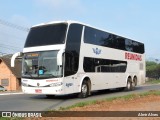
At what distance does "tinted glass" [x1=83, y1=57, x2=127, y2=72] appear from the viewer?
67.4 ft

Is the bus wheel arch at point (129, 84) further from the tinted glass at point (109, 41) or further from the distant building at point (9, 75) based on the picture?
the distant building at point (9, 75)

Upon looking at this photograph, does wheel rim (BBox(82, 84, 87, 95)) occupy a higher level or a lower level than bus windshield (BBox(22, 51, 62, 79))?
lower

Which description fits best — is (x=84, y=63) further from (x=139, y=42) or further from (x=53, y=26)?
(x=139, y=42)

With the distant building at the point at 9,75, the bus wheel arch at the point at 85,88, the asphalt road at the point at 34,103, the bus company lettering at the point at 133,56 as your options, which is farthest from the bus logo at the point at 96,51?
the distant building at the point at 9,75

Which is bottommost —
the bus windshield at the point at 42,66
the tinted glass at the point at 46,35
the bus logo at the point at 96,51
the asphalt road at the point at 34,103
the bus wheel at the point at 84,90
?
the asphalt road at the point at 34,103

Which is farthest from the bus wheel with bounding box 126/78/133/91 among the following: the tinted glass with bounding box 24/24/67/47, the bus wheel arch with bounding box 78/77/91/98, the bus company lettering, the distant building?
the distant building

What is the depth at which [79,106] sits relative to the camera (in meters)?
14.2

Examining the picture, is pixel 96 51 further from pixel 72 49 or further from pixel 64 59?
pixel 64 59

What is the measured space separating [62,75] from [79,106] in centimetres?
399

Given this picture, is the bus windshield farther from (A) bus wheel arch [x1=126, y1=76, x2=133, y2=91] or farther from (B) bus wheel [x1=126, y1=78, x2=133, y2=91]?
(B) bus wheel [x1=126, y1=78, x2=133, y2=91]

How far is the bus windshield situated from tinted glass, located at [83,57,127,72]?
8.33 feet

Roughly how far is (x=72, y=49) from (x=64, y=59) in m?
0.95

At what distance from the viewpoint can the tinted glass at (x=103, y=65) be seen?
2055cm

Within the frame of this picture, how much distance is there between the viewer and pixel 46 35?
741 inches
